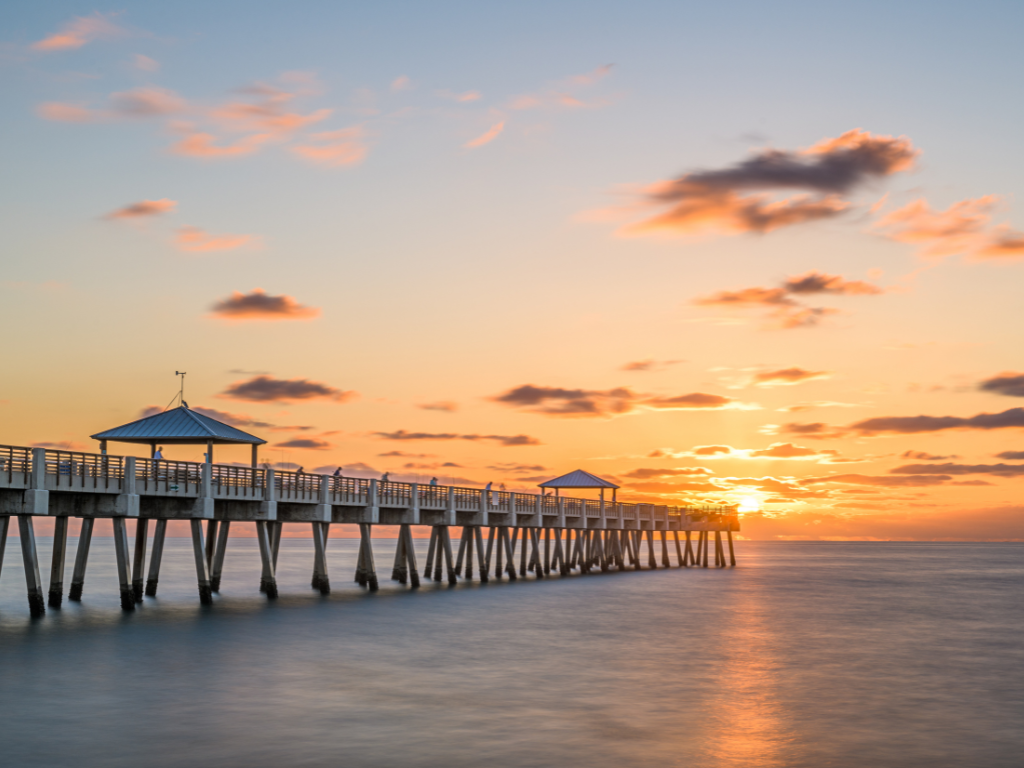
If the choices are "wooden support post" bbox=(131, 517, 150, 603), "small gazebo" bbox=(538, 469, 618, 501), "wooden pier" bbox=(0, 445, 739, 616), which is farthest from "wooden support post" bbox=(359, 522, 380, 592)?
"small gazebo" bbox=(538, 469, 618, 501)

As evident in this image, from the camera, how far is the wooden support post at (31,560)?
3347 centimetres

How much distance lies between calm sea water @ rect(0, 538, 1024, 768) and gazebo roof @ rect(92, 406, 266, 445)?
22.2 ft

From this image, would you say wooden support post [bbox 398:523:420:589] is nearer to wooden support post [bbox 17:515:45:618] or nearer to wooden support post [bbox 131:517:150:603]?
wooden support post [bbox 131:517:150:603]

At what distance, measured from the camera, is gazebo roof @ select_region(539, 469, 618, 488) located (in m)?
81.0

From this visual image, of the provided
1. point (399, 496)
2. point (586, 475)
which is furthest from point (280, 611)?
point (586, 475)

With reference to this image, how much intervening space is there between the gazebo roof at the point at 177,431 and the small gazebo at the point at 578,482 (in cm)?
3805

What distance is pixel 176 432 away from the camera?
145 ft

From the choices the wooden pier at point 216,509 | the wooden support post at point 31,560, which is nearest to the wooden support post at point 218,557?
the wooden pier at point 216,509

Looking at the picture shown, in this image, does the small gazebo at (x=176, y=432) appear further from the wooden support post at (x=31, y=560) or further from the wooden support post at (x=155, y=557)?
the wooden support post at (x=31, y=560)

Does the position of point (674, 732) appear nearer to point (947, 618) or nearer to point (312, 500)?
point (312, 500)

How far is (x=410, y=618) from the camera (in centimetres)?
4259

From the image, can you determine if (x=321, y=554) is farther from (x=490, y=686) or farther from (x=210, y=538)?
(x=490, y=686)

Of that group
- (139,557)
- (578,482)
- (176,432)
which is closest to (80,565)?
(139,557)

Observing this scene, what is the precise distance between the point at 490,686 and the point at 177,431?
2176 centimetres
